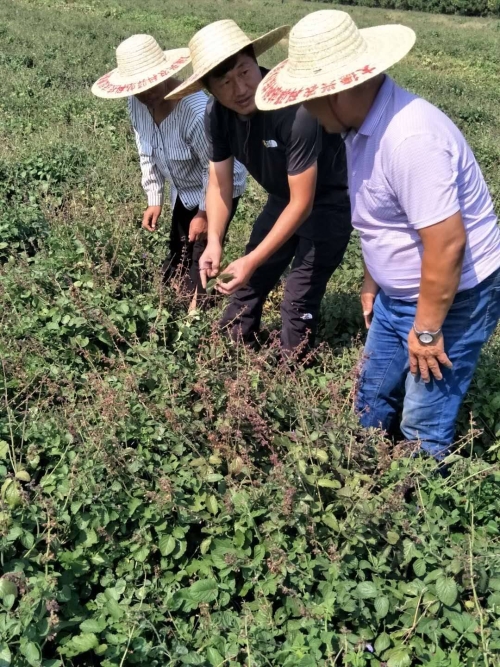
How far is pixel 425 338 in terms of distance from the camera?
7.36 ft

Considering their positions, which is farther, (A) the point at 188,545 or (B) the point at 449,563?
(A) the point at 188,545

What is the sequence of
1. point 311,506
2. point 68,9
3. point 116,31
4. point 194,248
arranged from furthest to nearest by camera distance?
point 68,9 → point 116,31 → point 194,248 → point 311,506

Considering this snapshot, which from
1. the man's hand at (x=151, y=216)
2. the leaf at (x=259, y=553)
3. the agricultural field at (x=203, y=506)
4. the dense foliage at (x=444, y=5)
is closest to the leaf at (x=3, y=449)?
the agricultural field at (x=203, y=506)

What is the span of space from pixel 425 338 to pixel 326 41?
1.10 metres

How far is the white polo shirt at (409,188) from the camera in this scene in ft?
6.17

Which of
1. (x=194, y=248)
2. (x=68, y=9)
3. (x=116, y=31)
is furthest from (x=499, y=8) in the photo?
(x=194, y=248)

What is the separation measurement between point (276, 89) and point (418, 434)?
151 cm

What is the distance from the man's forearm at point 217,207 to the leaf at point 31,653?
221 centimetres

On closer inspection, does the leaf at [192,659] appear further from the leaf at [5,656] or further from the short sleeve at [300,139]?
the short sleeve at [300,139]

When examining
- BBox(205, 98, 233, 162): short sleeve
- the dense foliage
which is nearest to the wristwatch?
BBox(205, 98, 233, 162): short sleeve

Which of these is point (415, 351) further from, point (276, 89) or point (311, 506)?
point (276, 89)

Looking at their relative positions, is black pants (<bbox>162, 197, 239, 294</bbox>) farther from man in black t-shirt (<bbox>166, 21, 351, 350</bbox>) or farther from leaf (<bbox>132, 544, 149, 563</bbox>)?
leaf (<bbox>132, 544, 149, 563</bbox>)

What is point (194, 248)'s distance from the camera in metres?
3.80

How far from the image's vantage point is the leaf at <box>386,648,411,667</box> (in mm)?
1876
